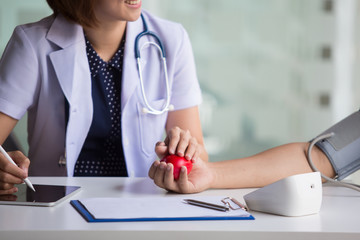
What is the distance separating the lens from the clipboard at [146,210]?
80 cm

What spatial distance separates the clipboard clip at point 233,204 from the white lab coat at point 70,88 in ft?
2.39

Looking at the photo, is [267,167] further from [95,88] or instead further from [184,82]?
[95,88]

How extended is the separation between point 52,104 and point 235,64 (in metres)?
2.66

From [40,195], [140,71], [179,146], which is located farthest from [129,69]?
[40,195]

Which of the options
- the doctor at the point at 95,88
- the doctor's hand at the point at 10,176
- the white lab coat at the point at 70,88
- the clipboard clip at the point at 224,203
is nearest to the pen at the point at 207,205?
the clipboard clip at the point at 224,203

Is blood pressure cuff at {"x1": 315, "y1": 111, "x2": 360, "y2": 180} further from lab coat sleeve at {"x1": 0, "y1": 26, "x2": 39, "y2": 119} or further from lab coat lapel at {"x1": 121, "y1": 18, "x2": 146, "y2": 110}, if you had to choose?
lab coat sleeve at {"x1": 0, "y1": 26, "x2": 39, "y2": 119}

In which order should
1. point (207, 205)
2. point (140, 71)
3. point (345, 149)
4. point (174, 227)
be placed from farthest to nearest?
point (140, 71) < point (345, 149) < point (207, 205) < point (174, 227)

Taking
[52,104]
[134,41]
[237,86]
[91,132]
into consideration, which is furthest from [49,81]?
[237,86]

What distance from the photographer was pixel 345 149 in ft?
3.77

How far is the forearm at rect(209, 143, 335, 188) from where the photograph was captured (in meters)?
1.13

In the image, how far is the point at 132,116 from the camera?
164cm

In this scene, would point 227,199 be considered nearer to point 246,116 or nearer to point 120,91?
point 120,91

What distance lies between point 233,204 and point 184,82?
861 millimetres

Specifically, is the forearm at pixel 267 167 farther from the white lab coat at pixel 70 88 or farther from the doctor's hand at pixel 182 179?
the white lab coat at pixel 70 88
